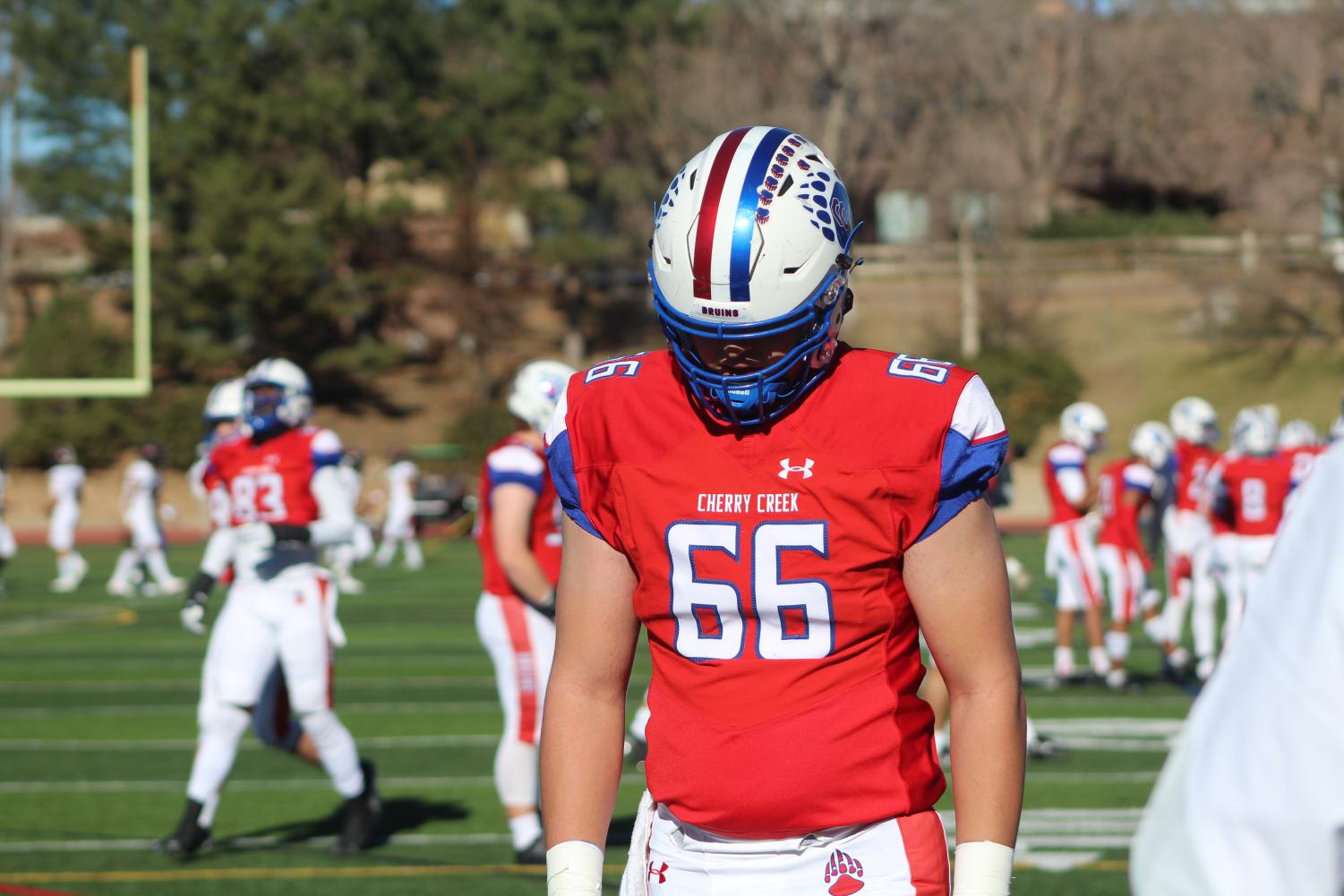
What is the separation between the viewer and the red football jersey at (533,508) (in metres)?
6.70

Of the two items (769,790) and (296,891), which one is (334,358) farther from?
(769,790)

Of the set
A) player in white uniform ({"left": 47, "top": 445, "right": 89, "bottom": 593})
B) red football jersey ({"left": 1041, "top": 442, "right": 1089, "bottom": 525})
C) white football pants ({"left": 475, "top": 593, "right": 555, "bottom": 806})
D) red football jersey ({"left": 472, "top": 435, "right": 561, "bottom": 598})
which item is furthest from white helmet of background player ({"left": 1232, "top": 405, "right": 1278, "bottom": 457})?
player in white uniform ({"left": 47, "top": 445, "right": 89, "bottom": 593})

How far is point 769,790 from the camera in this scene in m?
2.59

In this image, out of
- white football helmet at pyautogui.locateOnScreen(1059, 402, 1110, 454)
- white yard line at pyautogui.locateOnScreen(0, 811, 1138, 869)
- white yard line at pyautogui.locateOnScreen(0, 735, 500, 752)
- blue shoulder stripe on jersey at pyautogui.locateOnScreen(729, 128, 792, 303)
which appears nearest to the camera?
blue shoulder stripe on jersey at pyautogui.locateOnScreen(729, 128, 792, 303)

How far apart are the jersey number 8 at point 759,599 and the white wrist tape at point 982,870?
35 cm

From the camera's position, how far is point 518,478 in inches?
264

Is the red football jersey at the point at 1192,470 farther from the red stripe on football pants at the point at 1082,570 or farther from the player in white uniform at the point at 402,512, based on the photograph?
the player in white uniform at the point at 402,512

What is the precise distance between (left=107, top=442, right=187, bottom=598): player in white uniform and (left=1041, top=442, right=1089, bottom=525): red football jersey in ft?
36.4

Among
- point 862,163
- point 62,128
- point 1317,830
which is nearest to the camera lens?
point 1317,830

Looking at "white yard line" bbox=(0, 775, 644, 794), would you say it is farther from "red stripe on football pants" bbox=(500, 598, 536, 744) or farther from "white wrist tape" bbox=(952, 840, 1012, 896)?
"white wrist tape" bbox=(952, 840, 1012, 896)

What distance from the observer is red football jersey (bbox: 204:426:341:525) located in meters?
7.29

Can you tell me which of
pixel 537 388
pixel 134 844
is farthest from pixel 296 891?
pixel 537 388

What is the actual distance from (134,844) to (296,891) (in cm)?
121

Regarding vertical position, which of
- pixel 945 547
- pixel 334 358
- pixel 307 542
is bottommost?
pixel 334 358
